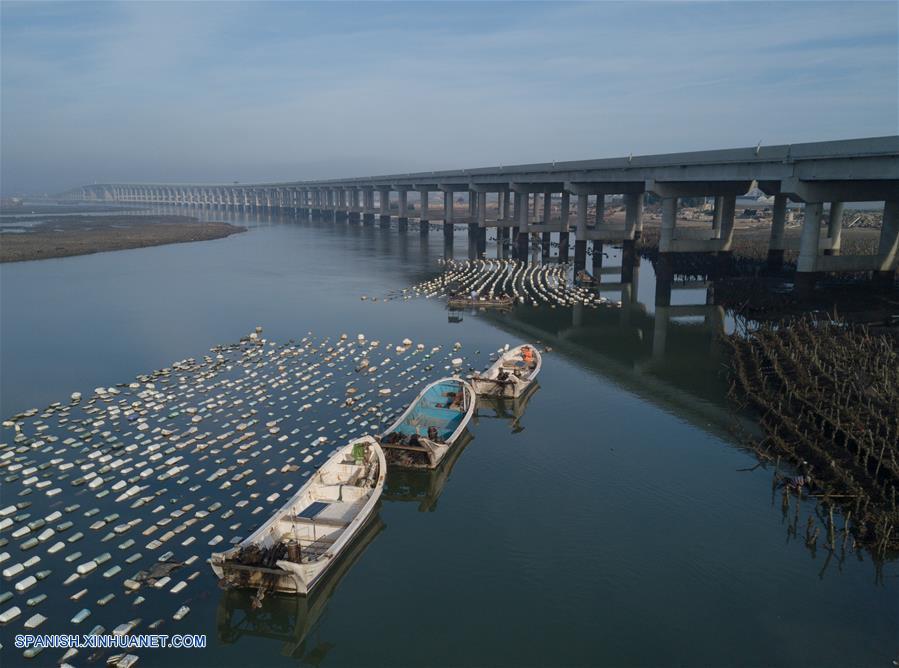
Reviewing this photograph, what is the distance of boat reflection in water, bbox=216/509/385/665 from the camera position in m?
15.1

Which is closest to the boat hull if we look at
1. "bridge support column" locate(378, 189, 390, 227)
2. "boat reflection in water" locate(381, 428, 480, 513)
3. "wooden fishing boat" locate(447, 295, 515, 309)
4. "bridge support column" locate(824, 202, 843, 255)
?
"boat reflection in water" locate(381, 428, 480, 513)

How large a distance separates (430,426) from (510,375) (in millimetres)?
7753

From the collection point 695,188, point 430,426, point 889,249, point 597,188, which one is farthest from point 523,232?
point 430,426

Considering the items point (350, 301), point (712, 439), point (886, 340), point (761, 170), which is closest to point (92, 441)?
point (712, 439)

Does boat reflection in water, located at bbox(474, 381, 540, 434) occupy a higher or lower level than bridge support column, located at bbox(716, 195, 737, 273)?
lower

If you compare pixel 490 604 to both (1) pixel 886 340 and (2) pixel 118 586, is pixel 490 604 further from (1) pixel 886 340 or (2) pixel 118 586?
(1) pixel 886 340

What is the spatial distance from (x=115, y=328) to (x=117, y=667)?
36.3 meters

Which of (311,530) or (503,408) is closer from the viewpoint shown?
(311,530)

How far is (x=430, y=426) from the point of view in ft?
82.5

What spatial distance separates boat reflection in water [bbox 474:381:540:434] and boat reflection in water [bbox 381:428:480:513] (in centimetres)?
518

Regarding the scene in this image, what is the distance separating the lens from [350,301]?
185 feet

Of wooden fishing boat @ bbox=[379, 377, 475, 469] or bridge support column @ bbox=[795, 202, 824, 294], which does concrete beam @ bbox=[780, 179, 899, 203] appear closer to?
bridge support column @ bbox=[795, 202, 824, 294]

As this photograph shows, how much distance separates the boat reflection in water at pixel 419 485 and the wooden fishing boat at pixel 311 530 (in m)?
1.82

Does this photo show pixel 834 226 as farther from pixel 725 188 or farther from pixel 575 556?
pixel 575 556
